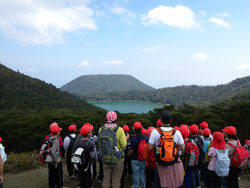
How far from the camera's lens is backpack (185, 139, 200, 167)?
3533 mm

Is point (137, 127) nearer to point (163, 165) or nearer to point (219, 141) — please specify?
point (163, 165)

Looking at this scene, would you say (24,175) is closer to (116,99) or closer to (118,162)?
(118,162)

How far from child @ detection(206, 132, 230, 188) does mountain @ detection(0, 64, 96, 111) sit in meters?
60.6

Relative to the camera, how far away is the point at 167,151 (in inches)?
101

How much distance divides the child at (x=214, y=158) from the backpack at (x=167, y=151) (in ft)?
3.75

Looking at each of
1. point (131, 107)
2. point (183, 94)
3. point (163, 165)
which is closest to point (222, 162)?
point (163, 165)

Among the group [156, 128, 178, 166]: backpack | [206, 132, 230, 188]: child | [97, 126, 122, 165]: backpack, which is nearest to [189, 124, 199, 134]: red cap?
[206, 132, 230, 188]: child

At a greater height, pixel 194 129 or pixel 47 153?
pixel 194 129

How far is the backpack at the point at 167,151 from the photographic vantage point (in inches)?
101

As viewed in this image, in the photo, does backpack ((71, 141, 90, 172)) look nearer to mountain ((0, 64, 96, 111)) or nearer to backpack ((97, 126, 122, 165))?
backpack ((97, 126, 122, 165))

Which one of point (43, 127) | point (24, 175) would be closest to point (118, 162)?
point (24, 175)

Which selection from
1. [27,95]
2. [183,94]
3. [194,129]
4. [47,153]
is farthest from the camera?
[183,94]

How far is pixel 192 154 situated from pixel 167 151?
128 cm

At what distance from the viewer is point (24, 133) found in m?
27.5
